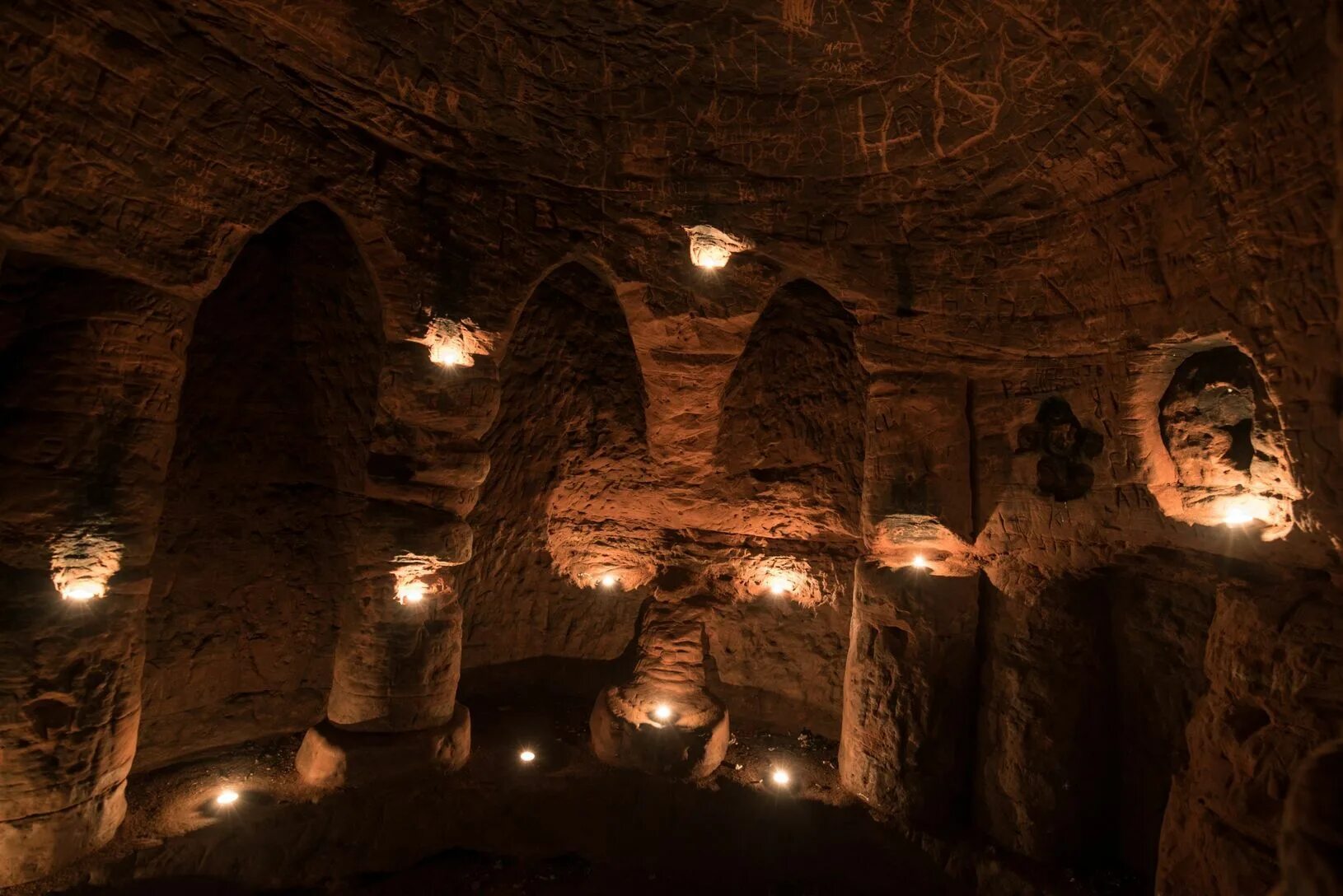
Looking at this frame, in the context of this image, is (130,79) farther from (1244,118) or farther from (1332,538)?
(1332,538)

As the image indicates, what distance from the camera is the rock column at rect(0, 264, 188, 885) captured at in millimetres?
4012

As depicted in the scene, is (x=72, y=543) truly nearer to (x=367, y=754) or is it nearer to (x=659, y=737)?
(x=367, y=754)

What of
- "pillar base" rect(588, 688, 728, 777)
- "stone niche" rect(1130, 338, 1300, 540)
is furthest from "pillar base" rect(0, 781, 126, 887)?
"stone niche" rect(1130, 338, 1300, 540)

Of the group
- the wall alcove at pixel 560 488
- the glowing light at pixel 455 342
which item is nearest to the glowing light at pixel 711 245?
the wall alcove at pixel 560 488

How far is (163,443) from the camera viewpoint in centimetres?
461

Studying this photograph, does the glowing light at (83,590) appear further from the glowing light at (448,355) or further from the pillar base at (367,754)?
the glowing light at (448,355)

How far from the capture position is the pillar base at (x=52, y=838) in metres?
3.97

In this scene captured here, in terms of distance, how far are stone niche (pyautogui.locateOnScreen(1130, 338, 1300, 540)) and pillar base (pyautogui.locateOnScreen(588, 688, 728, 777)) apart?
13.5 feet

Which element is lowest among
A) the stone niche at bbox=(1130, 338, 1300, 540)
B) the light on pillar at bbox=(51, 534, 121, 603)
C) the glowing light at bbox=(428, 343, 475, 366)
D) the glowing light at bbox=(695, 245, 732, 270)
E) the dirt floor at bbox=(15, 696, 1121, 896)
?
the dirt floor at bbox=(15, 696, 1121, 896)

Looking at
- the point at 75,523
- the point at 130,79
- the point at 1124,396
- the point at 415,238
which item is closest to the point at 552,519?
the point at 415,238

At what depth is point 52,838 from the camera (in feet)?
13.5

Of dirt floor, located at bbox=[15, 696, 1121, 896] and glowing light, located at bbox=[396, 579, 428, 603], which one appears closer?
dirt floor, located at bbox=[15, 696, 1121, 896]

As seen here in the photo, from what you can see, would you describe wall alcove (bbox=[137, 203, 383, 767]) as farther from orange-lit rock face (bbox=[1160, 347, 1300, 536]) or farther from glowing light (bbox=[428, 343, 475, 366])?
orange-lit rock face (bbox=[1160, 347, 1300, 536])

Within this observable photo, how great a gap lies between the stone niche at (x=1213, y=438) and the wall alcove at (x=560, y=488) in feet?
14.5
